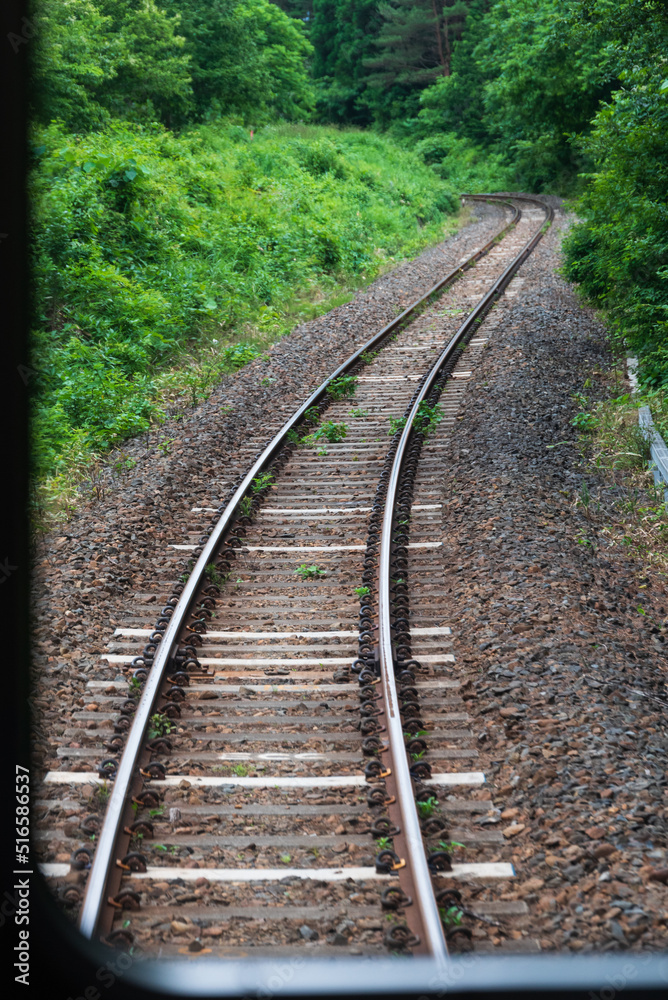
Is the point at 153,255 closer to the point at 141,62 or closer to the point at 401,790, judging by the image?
the point at 141,62

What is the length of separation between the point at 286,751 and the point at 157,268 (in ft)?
37.7

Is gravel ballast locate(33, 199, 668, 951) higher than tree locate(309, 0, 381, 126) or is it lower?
lower

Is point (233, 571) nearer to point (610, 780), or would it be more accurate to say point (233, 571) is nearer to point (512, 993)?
point (610, 780)

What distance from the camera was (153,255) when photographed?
14.1 metres

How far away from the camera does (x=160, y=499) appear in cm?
763

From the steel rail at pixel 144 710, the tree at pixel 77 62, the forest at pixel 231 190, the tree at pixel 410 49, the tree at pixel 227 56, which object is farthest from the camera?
the tree at pixel 410 49

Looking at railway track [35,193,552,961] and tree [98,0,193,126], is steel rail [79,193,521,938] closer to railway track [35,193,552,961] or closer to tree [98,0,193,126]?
railway track [35,193,552,961]

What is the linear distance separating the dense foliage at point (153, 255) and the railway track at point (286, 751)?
134 inches

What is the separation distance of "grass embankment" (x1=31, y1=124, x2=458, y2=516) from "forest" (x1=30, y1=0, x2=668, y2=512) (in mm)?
46

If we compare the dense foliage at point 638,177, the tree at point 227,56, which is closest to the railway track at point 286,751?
the dense foliage at point 638,177

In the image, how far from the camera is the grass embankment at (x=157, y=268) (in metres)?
10.0

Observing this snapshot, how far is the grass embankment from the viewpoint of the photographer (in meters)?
10.0

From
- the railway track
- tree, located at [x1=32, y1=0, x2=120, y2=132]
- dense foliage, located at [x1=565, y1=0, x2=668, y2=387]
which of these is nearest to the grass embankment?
tree, located at [x1=32, y1=0, x2=120, y2=132]

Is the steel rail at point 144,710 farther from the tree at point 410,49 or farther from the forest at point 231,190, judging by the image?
the tree at point 410,49
